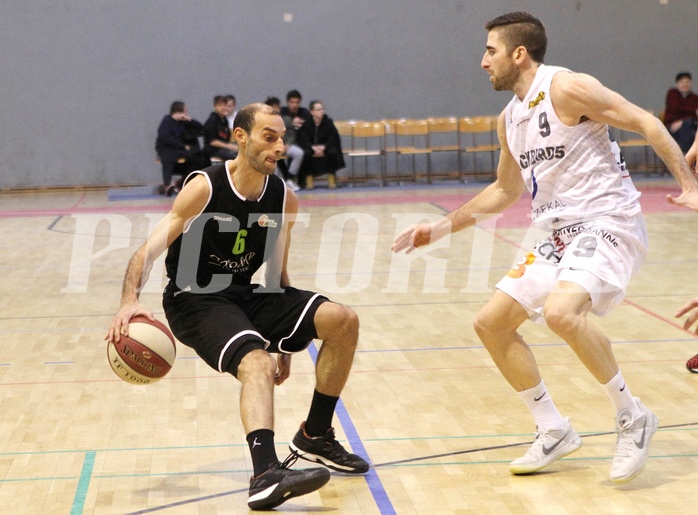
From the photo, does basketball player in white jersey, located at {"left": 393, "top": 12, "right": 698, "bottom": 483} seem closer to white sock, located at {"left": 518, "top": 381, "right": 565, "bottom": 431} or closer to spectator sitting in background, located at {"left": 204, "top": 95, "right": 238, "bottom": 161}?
white sock, located at {"left": 518, "top": 381, "right": 565, "bottom": 431}

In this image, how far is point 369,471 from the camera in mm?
4227

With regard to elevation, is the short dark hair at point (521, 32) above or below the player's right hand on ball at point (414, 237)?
above

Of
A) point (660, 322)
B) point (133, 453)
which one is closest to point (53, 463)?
point (133, 453)

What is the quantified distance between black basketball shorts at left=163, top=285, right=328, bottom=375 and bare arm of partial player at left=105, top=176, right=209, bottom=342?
21 centimetres

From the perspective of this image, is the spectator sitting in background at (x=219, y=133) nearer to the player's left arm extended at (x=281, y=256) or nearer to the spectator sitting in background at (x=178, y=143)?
the spectator sitting in background at (x=178, y=143)

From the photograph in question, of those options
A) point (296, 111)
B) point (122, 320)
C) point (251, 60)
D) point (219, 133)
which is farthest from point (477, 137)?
point (122, 320)

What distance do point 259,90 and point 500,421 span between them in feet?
45.0

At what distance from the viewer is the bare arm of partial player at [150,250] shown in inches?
155

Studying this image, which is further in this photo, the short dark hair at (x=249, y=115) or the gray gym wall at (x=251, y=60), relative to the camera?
the gray gym wall at (x=251, y=60)

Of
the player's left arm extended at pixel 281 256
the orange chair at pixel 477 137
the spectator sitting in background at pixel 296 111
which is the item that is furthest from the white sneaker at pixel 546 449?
the orange chair at pixel 477 137

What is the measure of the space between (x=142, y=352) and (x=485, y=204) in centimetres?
170

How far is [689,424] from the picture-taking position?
15.5ft

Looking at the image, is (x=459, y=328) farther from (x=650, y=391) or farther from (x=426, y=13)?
(x=426, y=13)

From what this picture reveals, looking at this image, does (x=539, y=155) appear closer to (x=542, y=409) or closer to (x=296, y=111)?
(x=542, y=409)
